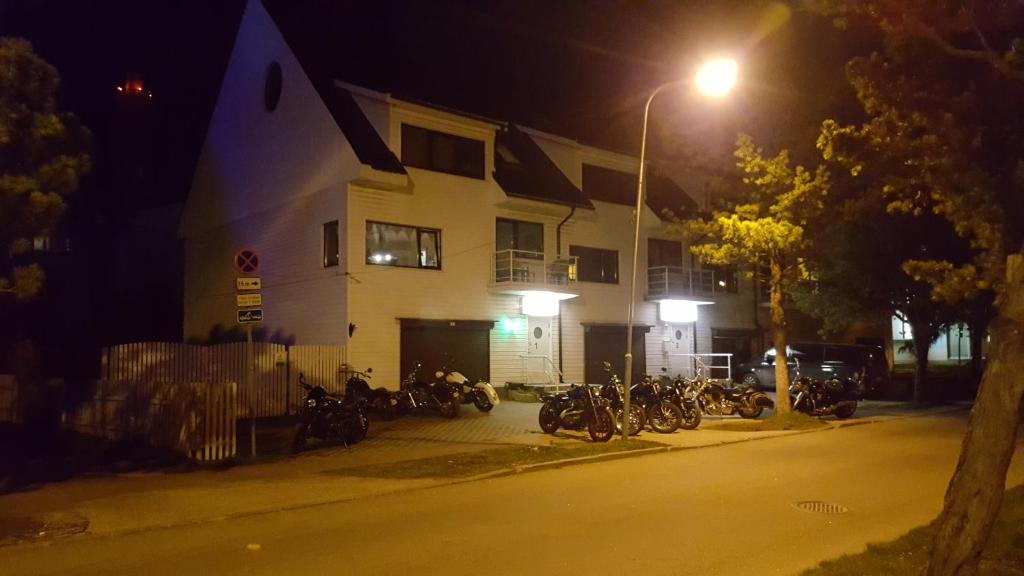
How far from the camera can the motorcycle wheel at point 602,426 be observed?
14891 mm

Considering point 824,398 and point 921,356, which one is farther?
point 921,356

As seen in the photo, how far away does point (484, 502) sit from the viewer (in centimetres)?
970

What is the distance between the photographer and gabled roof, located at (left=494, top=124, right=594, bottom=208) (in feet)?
82.2

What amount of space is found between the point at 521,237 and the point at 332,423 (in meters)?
13.0

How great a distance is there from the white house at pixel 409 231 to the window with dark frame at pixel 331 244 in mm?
55

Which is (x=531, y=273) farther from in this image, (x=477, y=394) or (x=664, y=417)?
(x=664, y=417)

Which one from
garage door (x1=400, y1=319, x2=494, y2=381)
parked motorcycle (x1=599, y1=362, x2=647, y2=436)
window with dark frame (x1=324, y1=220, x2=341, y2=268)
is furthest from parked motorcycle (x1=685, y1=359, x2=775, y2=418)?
window with dark frame (x1=324, y1=220, x2=341, y2=268)

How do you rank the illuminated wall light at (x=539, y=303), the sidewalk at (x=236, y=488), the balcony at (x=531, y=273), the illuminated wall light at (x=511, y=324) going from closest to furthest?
1. the sidewalk at (x=236, y=488)
2. the balcony at (x=531, y=273)
3. the illuminated wall light at (x=511, y=324)
4. the illuminated wall light at (x=539, y=303)

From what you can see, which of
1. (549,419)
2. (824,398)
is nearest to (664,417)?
(549,419)

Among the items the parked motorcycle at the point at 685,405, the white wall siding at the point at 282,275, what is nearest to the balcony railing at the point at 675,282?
the parked motorcycle at the point at 685,405

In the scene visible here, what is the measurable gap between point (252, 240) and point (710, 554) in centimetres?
2152

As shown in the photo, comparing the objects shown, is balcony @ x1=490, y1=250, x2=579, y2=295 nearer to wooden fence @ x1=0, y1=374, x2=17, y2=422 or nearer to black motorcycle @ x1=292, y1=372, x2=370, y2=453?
black motorcycle @ x1=292, y1=372, x2=370, y2=453

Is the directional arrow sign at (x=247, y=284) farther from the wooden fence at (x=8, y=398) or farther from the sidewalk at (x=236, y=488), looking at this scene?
the wooden fence at (x=8, y=398)

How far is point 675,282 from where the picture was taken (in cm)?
3055
